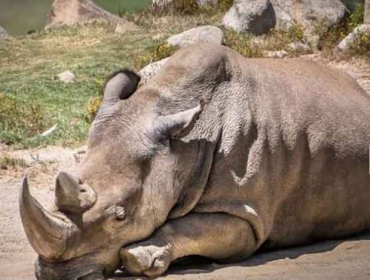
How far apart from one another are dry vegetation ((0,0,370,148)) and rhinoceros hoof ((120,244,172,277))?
197 inches

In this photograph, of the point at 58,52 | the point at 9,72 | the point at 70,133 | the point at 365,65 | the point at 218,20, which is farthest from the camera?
the point at 218,20

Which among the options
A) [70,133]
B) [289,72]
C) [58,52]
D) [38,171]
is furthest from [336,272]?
[58,52]

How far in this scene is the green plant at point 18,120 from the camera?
1166 cm

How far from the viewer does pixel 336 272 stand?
6523mm

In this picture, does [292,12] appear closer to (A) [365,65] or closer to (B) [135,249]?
(A) [365,65]

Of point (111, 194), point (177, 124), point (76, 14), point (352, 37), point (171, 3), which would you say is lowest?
point (111, 194)

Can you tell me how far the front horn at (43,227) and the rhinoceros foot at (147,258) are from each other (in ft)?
1.38

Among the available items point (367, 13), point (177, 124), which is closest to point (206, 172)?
point (177, 124)

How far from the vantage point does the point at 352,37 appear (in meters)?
16.1

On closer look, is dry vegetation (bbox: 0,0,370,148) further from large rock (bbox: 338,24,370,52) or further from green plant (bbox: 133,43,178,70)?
large rock (bbox: 338,24,370,52)

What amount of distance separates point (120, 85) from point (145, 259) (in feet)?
3.99

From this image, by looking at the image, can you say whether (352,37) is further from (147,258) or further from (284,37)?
(147,258)

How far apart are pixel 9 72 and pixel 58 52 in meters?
1.90

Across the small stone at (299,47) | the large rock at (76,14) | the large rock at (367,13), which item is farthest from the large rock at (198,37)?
the large rock at (76,14)
